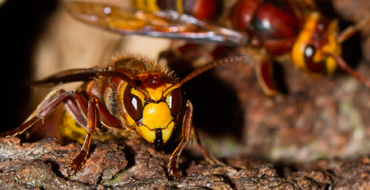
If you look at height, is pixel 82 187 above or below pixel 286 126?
below

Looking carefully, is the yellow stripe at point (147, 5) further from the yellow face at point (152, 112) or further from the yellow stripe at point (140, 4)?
the yellow face at point (152, 112)

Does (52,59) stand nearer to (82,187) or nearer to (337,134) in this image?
(82,187)

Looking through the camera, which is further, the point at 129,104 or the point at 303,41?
the point at 303,41

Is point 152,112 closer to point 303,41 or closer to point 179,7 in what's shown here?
point 303,41

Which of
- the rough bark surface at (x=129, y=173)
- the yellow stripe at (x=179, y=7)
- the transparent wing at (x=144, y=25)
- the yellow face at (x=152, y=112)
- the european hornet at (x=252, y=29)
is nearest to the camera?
the rough bark surface at (x=129, y=173)

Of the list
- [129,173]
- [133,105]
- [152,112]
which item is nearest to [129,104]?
[133,105]

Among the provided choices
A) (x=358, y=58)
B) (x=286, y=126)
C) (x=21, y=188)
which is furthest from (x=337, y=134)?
(x=21, y=188)

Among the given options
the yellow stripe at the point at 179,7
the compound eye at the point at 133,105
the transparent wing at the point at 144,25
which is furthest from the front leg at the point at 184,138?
the yellow stripe at the point at 179,7
